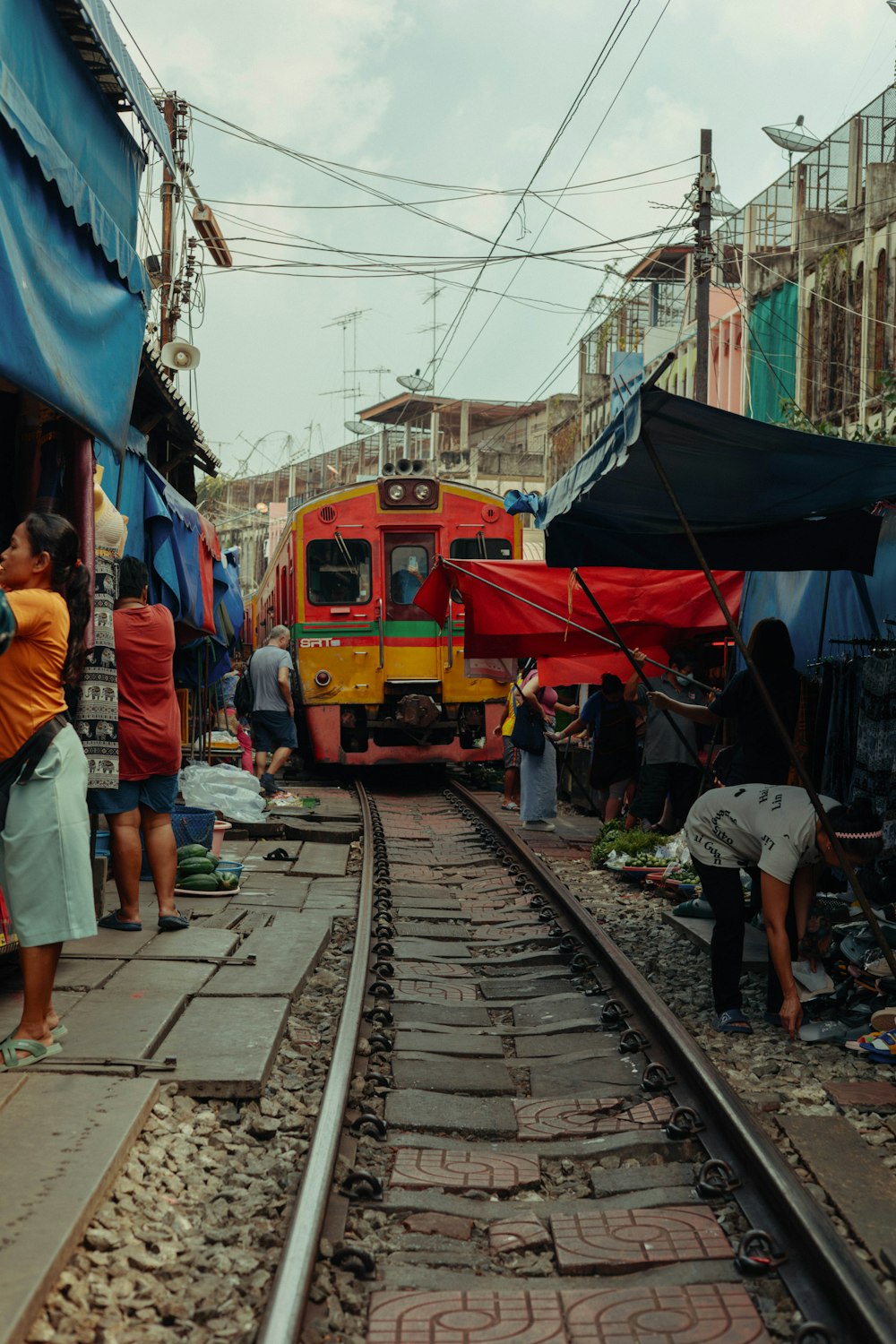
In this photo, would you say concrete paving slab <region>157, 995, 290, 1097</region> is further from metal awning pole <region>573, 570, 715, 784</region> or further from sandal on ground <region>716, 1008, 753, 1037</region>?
metal awning pole <region>573, 570, 715, 784</region>

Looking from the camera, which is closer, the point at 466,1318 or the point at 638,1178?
the point at 466,1318

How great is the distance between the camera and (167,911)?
716 cm

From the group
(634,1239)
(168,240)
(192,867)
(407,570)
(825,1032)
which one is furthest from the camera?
(168,240)

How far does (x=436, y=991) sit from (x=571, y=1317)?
11.6ft

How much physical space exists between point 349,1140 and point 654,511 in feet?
13.2

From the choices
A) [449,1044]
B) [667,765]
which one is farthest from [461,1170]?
[667,765]

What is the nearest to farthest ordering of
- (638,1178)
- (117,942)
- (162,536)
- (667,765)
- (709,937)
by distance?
(638,1178) → (117,942) → (709,937) → (162,536) → (667,765)

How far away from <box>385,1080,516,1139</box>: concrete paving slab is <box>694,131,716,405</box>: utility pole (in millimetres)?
13792

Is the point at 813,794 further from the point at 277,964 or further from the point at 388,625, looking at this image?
the point at 388,625

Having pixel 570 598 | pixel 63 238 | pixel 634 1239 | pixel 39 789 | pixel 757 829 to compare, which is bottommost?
pixel 634 1239

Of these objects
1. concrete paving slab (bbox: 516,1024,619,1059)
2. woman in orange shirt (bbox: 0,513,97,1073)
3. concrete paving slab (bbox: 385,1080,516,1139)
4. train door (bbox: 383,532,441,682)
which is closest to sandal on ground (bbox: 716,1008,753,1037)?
concrete paving slab (bbox: 516,1024,619,1059)

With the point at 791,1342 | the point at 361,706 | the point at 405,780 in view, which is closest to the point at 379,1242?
the point at 791,1342

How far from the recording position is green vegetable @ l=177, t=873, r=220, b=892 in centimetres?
857

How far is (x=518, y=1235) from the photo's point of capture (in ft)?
11.8
